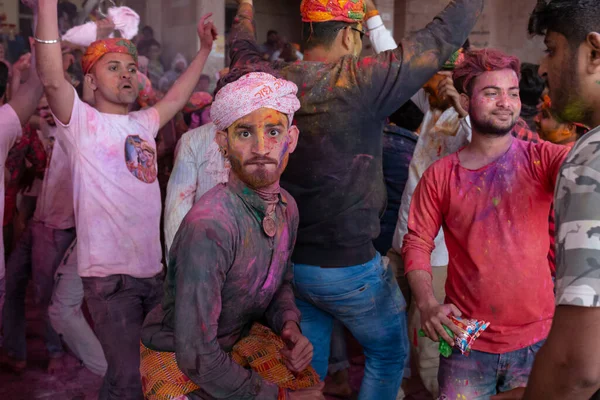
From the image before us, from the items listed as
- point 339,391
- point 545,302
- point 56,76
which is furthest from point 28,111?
point 545,302

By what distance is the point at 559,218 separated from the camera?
4.95 feet

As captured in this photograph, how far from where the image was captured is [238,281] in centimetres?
212

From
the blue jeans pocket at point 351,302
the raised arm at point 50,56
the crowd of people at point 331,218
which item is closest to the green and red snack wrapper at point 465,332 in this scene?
the crowd of people at point 331,218

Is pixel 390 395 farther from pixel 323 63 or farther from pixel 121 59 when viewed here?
pixel 121 59

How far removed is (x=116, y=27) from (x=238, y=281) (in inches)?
147

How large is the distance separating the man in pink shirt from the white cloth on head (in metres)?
3.20

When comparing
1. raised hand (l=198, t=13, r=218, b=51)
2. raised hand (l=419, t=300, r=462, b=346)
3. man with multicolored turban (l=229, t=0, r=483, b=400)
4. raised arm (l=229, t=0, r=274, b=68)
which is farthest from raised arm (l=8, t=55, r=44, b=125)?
raised hand (l=419, t=300, r=462, b=346)

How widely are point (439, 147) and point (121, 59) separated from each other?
183cm

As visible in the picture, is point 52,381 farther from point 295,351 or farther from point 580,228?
point 580,228

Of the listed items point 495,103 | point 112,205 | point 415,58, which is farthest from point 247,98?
point 112,205

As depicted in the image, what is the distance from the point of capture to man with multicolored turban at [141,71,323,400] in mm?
1960

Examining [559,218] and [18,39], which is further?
[18,39]

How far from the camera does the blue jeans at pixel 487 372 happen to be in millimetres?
2461

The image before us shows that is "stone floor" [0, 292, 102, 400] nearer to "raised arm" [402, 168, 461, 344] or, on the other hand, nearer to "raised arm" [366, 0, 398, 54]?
"raised arm" [402, 168, 461, 344]
